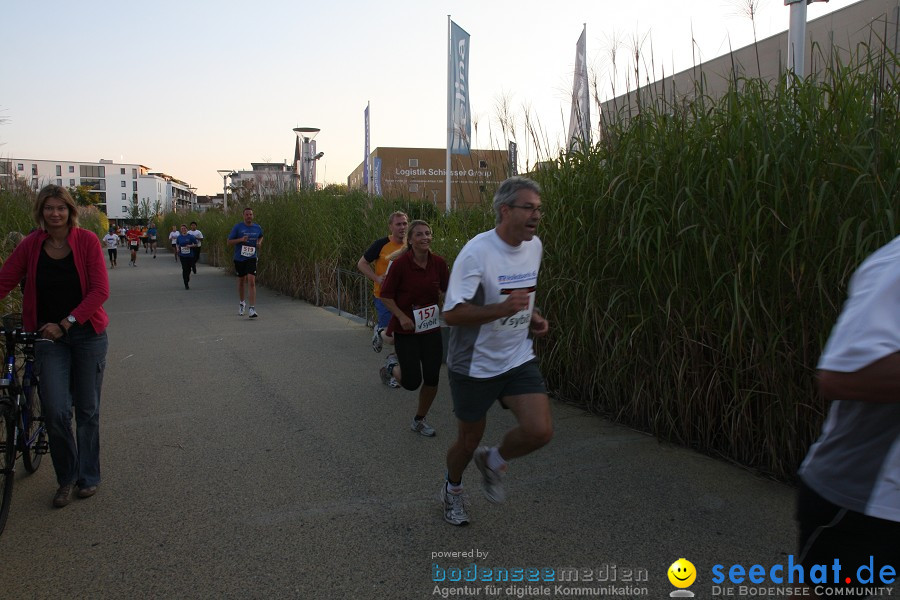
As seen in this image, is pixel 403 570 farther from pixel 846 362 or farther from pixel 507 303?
pixel 846 362

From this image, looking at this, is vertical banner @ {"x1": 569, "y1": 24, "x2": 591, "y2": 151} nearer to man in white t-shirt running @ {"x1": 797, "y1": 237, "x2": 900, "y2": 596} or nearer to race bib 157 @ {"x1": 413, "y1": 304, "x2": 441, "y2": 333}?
race bib 157 @ {"x1": 413, "y1": 304, "x2": 441, "y2": 333}

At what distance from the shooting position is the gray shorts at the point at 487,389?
350 cm

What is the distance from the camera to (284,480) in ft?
14.8

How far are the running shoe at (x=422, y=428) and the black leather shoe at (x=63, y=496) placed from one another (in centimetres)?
243

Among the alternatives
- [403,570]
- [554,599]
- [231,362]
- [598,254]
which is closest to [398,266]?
[598,254]

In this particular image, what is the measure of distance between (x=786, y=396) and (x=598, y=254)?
1.72 meters

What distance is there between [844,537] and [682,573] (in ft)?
5.37

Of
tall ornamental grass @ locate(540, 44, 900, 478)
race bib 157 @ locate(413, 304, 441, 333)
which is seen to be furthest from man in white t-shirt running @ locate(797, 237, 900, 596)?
race bib 157 @ locate(413, 304, 441, 333)

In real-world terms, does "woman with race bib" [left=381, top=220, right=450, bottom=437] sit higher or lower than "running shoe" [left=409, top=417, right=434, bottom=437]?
higher

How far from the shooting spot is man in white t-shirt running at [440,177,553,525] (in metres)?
3.40

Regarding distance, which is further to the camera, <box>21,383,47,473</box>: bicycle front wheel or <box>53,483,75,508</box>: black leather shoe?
<box>21,383,47,473</box>: bicycle front wheel

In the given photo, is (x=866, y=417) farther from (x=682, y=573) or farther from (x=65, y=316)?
(x=65, y=316)

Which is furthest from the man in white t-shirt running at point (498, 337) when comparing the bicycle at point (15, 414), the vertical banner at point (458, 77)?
the vertical banner at point (458, 77)

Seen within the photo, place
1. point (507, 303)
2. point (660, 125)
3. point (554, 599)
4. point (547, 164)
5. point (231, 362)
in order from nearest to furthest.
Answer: point (554, 599) < point (507, 303) < point (660, 125) < point (547, 164) < point (231, 362)
